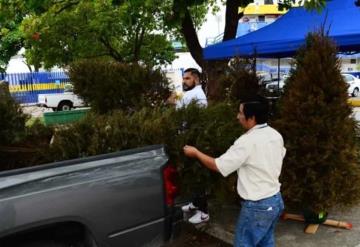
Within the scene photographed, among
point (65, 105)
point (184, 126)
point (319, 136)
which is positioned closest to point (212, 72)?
point (319, 136)

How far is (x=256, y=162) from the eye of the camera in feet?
11.4

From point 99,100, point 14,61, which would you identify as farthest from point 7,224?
point 14,61

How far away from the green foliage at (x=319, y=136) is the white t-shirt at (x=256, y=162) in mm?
1444

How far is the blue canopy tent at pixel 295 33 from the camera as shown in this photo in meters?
7.36

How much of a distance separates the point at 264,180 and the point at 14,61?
48.8 metres

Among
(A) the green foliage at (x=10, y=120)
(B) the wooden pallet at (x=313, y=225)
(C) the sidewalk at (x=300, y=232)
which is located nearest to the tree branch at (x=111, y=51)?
(C) the sidewalk at (x=300, y=232)

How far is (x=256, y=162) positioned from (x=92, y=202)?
121 cm

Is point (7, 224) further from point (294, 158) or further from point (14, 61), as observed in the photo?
point (14, 61)

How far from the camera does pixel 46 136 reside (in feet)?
14.7

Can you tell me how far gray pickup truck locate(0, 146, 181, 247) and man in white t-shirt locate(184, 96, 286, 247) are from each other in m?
0.49

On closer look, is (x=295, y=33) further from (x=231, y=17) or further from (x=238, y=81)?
(x=231, y=17)

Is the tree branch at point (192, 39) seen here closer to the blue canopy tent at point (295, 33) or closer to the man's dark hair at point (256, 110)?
the blue canopy tent at point (295, 33)

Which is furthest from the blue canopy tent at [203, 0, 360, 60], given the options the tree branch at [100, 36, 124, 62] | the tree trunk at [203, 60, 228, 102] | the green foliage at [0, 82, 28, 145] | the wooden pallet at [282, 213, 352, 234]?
the tree branch at [100, 36, 124, 62]

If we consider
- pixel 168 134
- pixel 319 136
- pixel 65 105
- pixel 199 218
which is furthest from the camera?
pixel 65 105
